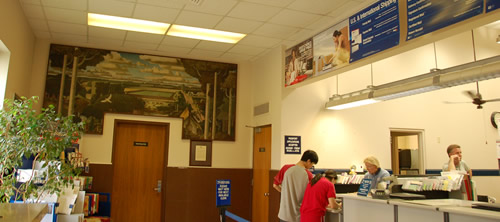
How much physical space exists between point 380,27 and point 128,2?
3.57 meters

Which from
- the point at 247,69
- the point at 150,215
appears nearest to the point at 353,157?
the point at 247,69

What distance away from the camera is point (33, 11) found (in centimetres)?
593

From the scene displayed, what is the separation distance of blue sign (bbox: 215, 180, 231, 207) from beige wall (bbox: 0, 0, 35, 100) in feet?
10.8

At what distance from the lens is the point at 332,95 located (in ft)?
24.1

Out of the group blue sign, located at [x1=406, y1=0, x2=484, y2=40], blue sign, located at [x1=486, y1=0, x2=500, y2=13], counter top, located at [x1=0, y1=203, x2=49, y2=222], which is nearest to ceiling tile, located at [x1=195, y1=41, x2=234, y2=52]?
blue sign, located at [x1=406, y1=0, x2=484, y2=40]

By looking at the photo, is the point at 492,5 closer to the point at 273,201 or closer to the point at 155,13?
the point at 155,13

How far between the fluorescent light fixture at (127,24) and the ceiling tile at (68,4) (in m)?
0.45

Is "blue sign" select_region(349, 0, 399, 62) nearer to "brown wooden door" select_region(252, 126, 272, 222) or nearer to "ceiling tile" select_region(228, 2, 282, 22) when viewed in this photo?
"ceiling tile" select_region(228, 2, 282, 22)

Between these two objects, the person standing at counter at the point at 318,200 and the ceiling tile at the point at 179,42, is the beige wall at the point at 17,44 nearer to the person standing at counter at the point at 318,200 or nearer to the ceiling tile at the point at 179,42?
the ceiling tile at the point at 179,42

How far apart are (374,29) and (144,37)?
4.21 meters

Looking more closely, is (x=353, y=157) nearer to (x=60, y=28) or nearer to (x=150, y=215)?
(x=150, y=215)

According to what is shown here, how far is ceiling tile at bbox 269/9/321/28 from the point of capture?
5.77 metres

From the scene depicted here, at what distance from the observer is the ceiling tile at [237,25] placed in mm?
6129

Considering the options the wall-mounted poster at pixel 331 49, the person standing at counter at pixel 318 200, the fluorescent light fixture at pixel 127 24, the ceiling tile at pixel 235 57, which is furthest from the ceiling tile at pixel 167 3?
the person standing at counter at pixel 318 200
